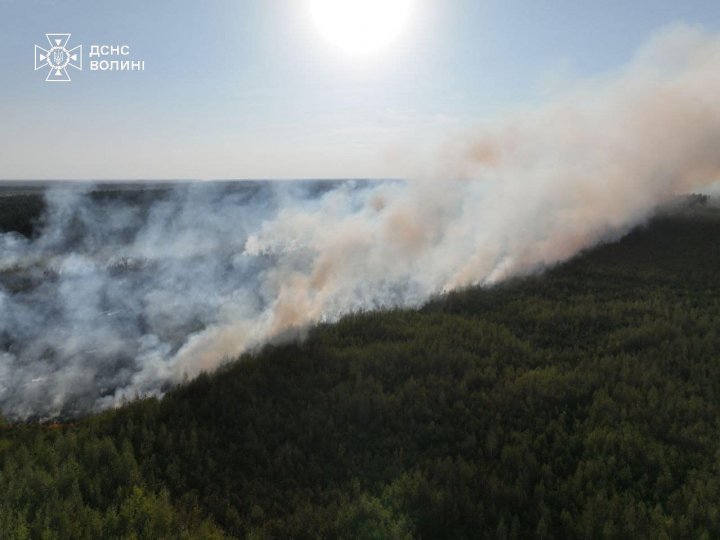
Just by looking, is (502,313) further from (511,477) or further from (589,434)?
(511,477)

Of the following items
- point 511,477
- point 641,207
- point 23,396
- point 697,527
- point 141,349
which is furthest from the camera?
point 641,207

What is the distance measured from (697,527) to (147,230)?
2447 inches

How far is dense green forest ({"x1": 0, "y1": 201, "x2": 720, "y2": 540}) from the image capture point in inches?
401

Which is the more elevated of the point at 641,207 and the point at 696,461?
the point at 641,207

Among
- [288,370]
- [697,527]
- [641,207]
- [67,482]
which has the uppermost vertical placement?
[641,207]

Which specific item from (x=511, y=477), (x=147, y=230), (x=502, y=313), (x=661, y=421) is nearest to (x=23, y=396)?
(x=511, y=477)

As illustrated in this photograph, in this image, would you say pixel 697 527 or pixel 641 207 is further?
pixel 641 207

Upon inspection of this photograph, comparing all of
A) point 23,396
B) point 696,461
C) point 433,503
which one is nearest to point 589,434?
point 696,461

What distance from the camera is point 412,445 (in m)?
13.1

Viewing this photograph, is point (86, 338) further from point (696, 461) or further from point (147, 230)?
point (147, 230)

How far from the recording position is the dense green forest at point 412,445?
10.2 metres

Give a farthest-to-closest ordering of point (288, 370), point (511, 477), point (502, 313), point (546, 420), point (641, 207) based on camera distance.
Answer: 1. point (641, 207)
2. point (502, 313)
3. point (288, 370)
4. point (546, 420)
5. point (511, 477)

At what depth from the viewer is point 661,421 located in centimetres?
1326

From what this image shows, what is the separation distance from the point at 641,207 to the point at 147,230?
172 ft
